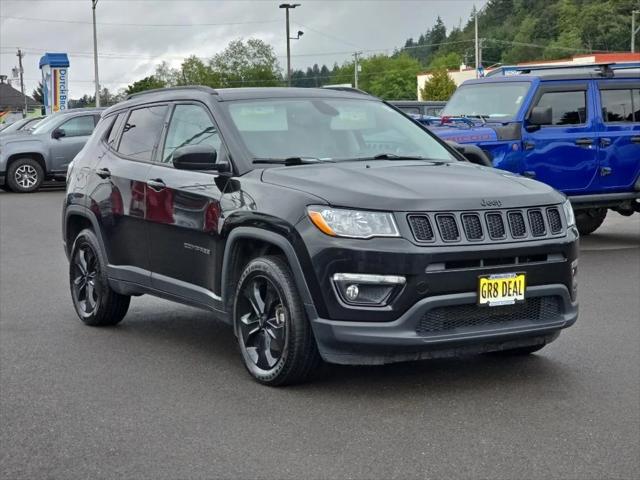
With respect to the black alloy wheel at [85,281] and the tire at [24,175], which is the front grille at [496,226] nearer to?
the black alloy wheel at [85,281]

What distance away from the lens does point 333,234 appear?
5746mm

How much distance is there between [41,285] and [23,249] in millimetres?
3550

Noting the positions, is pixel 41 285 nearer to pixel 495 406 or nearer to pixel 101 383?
pixel 101 383

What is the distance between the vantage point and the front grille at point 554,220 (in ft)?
20.3

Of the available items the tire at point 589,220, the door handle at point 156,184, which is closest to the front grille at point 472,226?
the door handle at point 156,184

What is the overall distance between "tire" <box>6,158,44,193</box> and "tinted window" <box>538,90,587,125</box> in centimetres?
1531

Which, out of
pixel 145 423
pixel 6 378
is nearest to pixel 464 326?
pixel 145 423

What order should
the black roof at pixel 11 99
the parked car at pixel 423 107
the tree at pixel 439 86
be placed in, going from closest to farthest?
the parked car at pixel 423 107, the tree at pixel 439 86, the black roof at pixel 11 99

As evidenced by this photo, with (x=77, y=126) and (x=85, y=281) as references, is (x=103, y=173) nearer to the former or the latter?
(x=85, y=281)

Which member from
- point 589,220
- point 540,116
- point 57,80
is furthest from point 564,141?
point 57,80

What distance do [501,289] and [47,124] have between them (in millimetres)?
21079

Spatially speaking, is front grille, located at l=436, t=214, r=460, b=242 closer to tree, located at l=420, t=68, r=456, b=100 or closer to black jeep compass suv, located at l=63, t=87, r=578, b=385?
black jeep compass suv, located at l=63, t=87, r=578, b=385

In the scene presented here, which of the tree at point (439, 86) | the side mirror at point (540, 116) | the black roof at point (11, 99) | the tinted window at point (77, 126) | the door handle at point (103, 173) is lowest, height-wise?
the door handle at point (103, 173)

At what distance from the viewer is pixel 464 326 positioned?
19.1 ft
